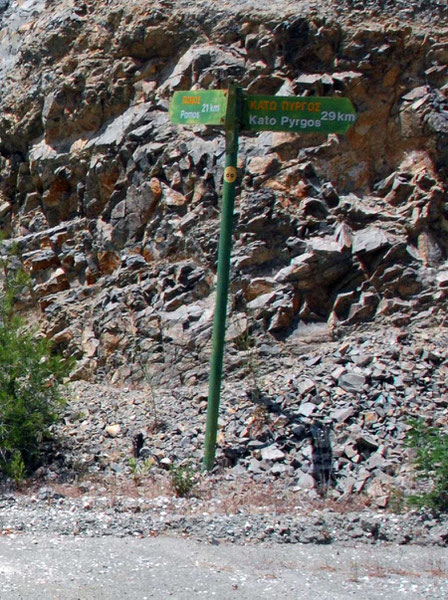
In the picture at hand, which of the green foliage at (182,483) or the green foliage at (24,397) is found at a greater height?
the green foliage at (24,397)

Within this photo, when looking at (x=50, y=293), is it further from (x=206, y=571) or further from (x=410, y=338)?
(x=206, y=571)

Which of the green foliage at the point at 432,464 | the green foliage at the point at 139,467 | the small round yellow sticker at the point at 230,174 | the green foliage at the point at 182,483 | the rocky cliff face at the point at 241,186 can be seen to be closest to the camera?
the green foliage at the point at 432,464

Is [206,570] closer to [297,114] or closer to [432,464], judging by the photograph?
[432,464]

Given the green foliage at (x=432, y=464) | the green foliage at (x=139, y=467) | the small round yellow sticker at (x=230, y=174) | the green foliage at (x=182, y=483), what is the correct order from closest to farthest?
the green foliage at (x=432, y=464) → the green foliage at (x=182, y=483) → the small round yellow sticker at (x=230, y=174) → the green foliage at (x=139, y=467)

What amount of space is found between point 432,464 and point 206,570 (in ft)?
7.28

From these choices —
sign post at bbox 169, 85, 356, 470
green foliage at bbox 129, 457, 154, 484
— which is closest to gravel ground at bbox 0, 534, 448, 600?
green foliage at bbox 129, 457, 154, 484

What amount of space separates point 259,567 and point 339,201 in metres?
5.86

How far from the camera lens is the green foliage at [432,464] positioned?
18.7 feet

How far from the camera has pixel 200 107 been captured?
695cm

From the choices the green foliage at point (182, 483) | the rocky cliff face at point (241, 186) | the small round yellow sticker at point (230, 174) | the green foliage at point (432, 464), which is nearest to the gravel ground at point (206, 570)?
the green foliage at point (432, 464)

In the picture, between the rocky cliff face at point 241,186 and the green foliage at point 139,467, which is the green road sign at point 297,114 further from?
the green foliage at point 139,467

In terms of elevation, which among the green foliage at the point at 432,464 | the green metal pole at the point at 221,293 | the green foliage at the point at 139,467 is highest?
the green metal pole at the point at 221,293

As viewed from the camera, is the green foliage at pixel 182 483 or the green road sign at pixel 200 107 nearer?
the green foliage at pixel 182 483

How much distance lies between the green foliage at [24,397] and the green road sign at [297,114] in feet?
10.3
